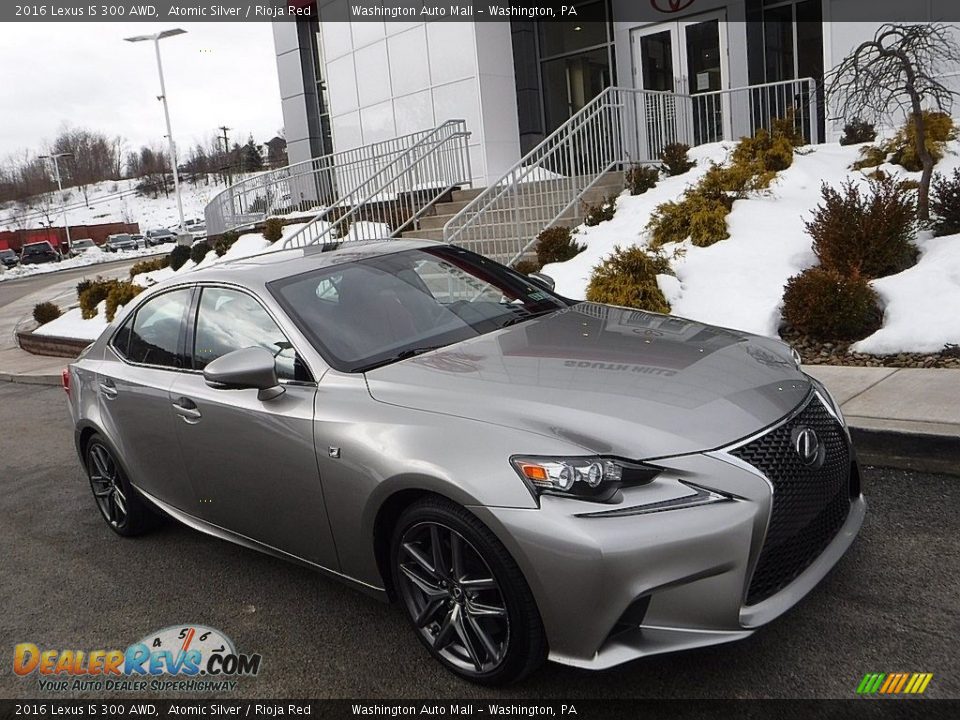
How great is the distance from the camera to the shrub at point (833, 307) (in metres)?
7.27

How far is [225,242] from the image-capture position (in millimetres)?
19719

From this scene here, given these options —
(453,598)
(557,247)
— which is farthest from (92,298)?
(453,598)

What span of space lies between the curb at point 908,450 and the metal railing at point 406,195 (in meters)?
11.3

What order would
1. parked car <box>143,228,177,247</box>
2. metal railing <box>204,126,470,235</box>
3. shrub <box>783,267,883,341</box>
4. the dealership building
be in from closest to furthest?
1. shrub <box>783,267,883,341</box>
2. the dealership building
3. metal railing <box>204,126,470,235</box>
4. parked car <box>143,228,177,247</box>

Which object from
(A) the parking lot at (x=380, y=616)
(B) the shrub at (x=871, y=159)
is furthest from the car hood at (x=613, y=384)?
(B) the shrub at (x=871, y=159)

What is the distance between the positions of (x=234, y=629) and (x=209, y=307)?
5.22 ft

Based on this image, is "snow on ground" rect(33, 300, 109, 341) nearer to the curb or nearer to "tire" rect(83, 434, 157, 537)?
"tire" rect(83, 434, 157, 537)

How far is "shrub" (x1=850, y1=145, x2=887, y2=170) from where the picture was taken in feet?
35.0

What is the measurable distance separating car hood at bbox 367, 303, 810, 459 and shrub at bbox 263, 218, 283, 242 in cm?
1579

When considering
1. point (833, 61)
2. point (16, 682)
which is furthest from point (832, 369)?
point (833, 61)

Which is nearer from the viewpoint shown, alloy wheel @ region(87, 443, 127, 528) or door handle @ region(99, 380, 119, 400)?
door handle @ region(99, 380, 119, 400)

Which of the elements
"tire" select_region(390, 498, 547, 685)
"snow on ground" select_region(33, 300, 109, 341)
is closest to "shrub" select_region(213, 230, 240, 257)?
"snow on ground" select_region(33, 300, 109, 341)

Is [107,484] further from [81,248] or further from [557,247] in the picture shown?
[81,248]

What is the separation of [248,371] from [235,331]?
2.16 feet
